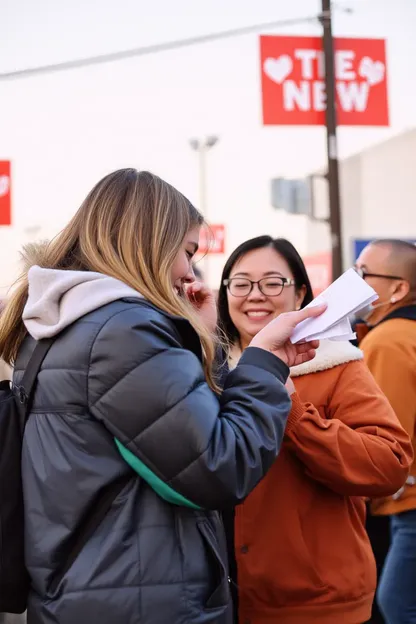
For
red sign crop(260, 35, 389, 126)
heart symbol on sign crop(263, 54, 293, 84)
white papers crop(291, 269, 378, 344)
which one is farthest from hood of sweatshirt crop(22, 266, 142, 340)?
heart symbol on sign crop(263, 54, 293, 84)

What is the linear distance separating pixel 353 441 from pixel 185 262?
0.82 m

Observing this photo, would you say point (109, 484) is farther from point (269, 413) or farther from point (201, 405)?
point (269, 413)

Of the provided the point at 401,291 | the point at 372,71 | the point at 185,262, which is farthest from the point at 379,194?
the point at 185,262

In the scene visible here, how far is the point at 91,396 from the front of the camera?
169 centimetres

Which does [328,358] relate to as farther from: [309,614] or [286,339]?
[309,614]

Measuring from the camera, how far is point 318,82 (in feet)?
32.7

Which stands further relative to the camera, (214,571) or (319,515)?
(319,515)

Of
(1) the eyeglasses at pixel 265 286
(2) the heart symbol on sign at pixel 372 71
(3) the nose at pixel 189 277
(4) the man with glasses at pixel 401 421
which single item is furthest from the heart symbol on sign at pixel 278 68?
(3) the nose at pixel 189 277

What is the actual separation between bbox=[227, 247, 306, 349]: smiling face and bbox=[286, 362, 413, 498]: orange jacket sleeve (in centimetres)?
47

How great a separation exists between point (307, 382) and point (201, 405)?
0.97 m

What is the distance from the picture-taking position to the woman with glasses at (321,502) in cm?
237

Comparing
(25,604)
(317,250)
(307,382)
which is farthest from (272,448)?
(317,250)

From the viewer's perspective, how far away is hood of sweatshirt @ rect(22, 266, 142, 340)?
1754 mm

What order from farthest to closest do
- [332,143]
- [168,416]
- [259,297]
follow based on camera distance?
[332,143] < [259,297] < [168,416]
